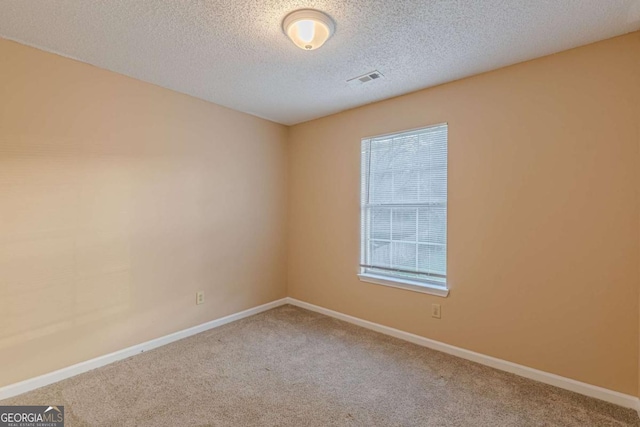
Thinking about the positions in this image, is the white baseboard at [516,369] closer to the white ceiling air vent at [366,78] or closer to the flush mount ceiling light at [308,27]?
the white ceiling air vent at [366,78]

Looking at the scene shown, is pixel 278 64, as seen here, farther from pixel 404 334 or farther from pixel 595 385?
pixel 595 385

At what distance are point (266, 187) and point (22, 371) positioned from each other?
8.45ft

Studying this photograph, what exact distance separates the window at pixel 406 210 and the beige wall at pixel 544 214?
0.11 m

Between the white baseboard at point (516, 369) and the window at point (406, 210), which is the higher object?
the window at point (406, 210)

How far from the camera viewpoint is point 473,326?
2514 millimetres

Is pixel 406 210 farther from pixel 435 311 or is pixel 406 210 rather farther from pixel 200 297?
pixel 200 297

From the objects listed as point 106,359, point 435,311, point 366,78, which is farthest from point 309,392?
point 366,78

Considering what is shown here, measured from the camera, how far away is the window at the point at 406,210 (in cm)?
274

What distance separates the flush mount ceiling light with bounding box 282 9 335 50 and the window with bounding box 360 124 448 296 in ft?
4.58

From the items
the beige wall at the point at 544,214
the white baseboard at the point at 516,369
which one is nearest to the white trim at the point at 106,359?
the white baseboard at the point at 516,369

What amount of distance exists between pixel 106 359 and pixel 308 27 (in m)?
2.89

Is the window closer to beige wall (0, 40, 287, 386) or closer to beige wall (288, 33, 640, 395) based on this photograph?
beige wall (288, 33, 640, 395)

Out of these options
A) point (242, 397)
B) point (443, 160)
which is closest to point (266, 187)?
point (443, 160)

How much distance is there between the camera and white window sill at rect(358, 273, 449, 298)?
2.70m
